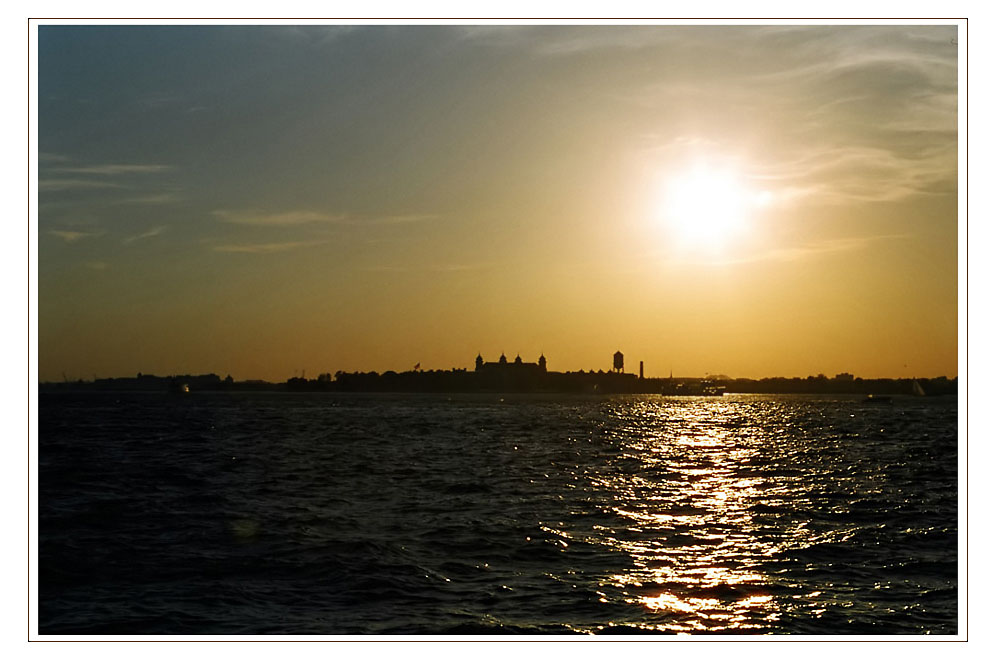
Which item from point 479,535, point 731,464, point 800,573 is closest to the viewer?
point 800,573

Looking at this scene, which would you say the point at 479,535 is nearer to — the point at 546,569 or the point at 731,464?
the point at 546,569

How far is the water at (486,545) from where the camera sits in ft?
33.8

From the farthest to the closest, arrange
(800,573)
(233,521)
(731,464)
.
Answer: (731,464)
(233,521)
(800,573)

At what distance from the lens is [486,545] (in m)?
14.4

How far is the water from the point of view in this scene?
10289 millimetres

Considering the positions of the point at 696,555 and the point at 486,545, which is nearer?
the point at 696,555
